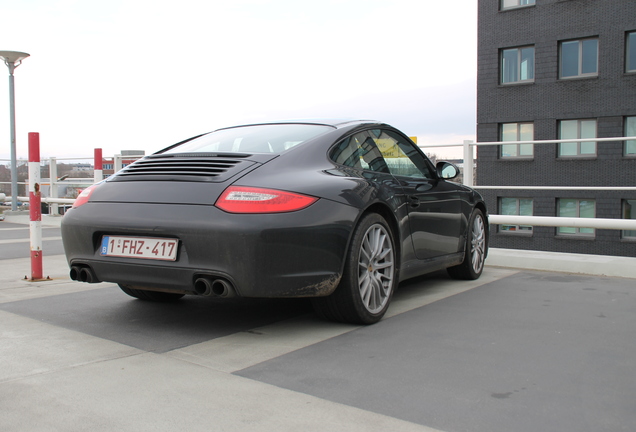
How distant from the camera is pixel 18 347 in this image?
11.8 feet

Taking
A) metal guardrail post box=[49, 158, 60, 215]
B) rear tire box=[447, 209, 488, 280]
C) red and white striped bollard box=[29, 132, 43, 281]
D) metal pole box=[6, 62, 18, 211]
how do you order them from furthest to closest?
metal pole box=[6, 62, 18, 211]
metal guardrail post box=[49, 158, 60, 215]
rear tire box=[447, 209, 488, 280]
red and white striped bollard box=[29, 132, 43, 281]

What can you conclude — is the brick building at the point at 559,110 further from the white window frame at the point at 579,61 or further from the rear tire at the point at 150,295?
the rear tire at the point at 150,295

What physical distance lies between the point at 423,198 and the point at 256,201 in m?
1.82

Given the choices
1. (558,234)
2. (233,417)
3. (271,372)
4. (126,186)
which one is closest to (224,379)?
(271,372)

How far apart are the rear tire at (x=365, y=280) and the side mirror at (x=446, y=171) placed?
1.37 meters

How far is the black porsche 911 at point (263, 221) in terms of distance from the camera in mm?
3627

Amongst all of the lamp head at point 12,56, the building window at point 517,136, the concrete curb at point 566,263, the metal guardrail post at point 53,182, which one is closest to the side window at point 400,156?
the concrete curb at point 566,263

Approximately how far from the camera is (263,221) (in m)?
3.59

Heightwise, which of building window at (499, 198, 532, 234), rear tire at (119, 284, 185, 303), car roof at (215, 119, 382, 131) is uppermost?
car roof at (215, 119, 382, 131)

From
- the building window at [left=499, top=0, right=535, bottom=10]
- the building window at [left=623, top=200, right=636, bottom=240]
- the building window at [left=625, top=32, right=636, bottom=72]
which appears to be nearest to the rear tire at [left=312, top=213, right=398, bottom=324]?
the building window at [left=623, top=200, right=636, bottom=240]

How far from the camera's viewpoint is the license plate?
3.74 metres

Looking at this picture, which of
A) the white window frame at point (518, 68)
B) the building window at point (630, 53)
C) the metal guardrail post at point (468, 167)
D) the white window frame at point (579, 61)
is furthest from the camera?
the white window frame at point (518, 68)

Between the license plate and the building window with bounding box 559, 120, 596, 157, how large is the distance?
30.7m

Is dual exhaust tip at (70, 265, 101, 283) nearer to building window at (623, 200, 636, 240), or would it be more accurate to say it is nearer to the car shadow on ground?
the car shadow on ground
